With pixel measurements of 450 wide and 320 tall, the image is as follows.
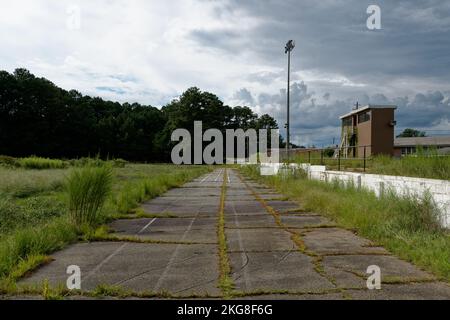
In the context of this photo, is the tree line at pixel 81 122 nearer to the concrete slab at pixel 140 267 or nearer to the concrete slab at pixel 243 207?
the concrete slab at pixel 243 207

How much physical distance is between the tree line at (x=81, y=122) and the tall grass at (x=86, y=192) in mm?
64108

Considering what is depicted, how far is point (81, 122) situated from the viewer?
8462 centimetres

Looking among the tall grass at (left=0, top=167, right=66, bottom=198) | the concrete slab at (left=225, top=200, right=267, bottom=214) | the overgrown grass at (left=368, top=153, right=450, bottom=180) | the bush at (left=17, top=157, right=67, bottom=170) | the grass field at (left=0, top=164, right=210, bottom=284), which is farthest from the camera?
the bush at (left=17, top=157, right=67, bottom=170)

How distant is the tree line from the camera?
76125 millimetres

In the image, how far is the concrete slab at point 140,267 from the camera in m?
5.10

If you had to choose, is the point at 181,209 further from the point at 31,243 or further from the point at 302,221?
the point at 31,243

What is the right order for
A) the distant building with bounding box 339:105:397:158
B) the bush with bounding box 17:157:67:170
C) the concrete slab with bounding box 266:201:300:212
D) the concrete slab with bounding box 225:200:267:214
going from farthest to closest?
the distant building with bounding box 339:105:397:158
the bush with bounding box 17:157:67:170
the concrete slab with bounding box 266:201:300:212
the concrete slab with bounding box 225:200:267:214

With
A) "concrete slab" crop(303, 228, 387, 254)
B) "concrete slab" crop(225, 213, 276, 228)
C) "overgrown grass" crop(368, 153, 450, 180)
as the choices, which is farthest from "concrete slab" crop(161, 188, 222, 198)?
"concrete slab" crop(303, 228, 387, 254)

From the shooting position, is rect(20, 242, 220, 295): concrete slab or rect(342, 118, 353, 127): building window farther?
rect(342, 118, 353, 127): building window

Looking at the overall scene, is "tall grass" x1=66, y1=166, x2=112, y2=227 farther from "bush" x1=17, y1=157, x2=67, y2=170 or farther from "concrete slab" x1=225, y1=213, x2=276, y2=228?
"bush" x1=17, y1=157, x2=67, y2=170

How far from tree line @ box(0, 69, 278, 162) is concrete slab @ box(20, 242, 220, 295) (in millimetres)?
66720

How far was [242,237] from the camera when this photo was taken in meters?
8.23

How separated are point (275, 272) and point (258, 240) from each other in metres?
2.30
